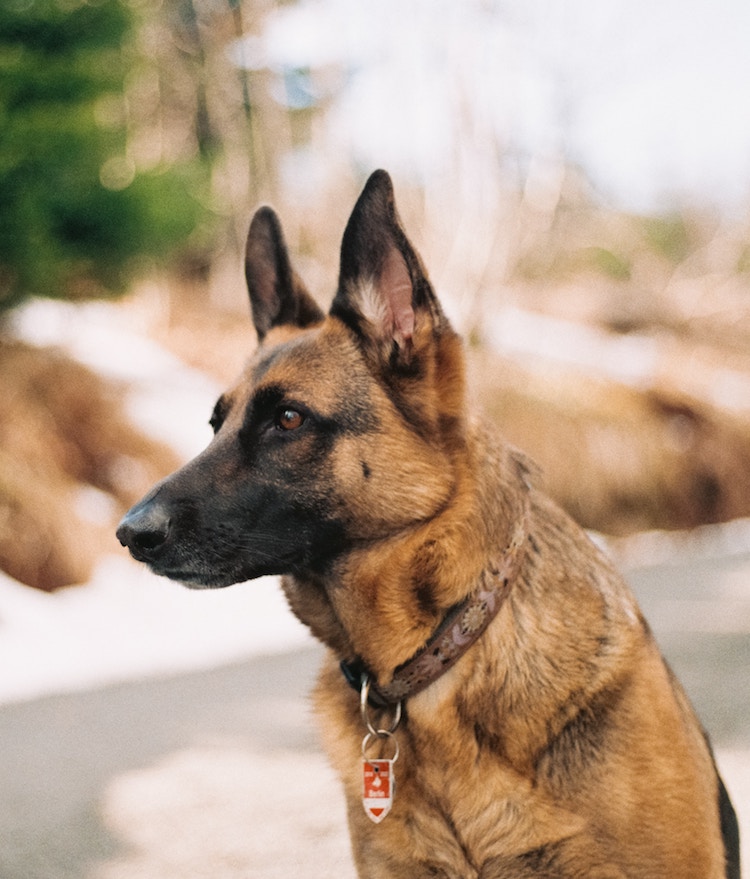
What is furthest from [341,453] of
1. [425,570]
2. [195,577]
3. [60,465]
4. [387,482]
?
[60,465]

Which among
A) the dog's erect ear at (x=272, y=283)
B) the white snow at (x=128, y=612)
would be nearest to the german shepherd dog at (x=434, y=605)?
the dog's erect ear at (x=272, y=283)

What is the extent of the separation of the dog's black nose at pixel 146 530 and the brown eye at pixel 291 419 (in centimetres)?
34

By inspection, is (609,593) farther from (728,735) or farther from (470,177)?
(470,177)

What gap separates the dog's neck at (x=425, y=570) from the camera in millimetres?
2041

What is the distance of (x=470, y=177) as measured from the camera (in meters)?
9.73

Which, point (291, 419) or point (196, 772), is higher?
point (291, 419)

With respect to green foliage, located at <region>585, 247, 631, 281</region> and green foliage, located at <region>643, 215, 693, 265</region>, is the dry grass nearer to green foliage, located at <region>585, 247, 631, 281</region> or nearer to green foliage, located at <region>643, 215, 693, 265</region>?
green foliage, located at <region>585, 247, 631, 281</region>

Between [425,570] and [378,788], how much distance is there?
49cm

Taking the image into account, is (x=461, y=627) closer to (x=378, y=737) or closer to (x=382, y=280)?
(x=378, y=737)

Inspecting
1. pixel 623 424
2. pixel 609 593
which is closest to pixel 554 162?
pixel 623 424

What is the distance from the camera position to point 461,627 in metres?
2.02

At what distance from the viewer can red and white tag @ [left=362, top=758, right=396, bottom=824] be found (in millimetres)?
1998

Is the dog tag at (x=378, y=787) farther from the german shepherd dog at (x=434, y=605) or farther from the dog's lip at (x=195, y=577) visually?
the dog's lip at (x=195, y=577)

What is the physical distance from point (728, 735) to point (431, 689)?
8.05 ft
